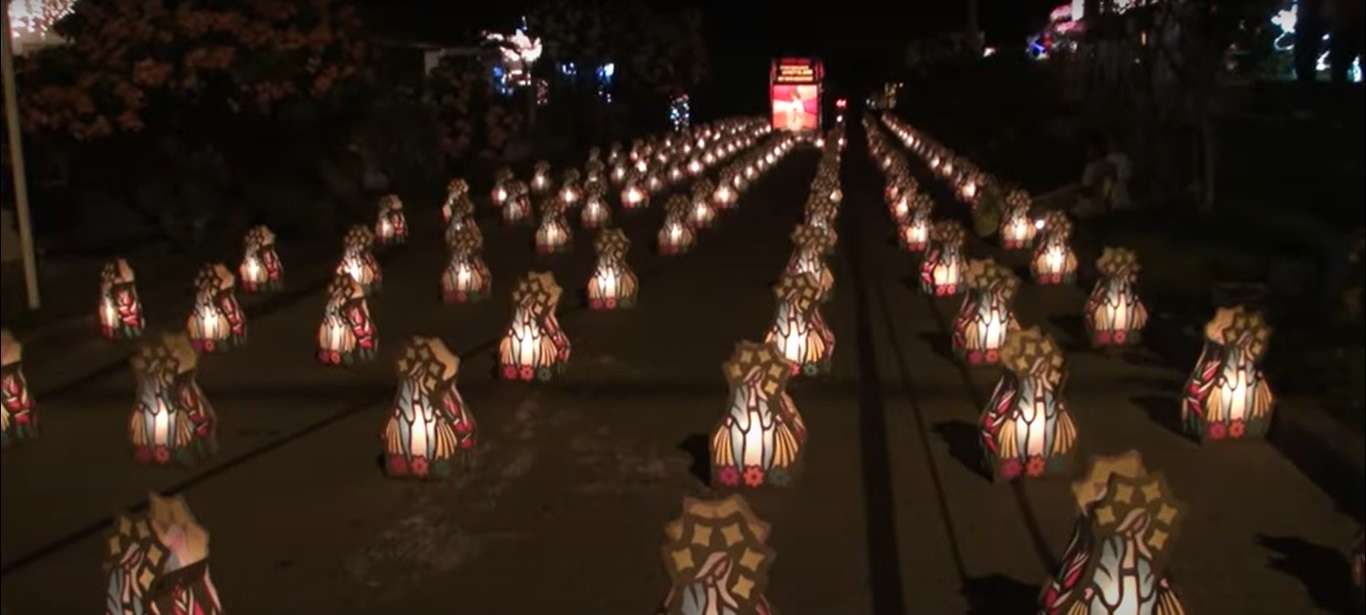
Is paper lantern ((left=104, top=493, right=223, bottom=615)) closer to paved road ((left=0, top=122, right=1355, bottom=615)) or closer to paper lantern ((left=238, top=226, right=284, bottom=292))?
paved road ((left=0, top=122, right=1355, bottom=615))

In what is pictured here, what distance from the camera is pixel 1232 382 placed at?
29.5 feet

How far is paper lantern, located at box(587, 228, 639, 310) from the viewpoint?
14812 millimetres

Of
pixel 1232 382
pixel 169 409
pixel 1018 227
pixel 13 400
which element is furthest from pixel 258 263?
pixel 1232 382

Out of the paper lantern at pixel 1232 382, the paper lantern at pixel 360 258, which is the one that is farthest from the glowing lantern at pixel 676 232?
the paper lantern at pixel 1232 382

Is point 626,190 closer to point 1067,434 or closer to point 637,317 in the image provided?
point 637,317

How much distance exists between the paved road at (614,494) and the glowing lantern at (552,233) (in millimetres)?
6911

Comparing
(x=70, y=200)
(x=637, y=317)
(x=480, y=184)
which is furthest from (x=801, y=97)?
(x=637, y=317)

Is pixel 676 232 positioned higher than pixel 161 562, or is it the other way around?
pixel 161 562

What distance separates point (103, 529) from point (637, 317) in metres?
7.41

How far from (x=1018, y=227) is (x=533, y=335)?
35.3 feet

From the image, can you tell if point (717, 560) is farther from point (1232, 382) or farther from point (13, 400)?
point (13, 400)

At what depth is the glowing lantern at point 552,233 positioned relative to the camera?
67.3ft

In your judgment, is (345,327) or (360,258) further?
(360,258)

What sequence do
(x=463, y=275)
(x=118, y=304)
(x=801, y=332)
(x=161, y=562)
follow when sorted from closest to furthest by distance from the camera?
(x=161, y=562) → (x=801, y=332) → (x=118, y=304) → (x=463, y=275)
